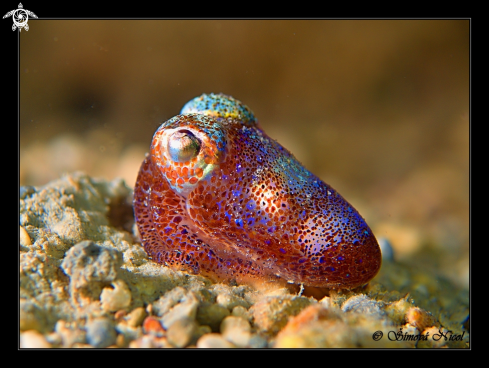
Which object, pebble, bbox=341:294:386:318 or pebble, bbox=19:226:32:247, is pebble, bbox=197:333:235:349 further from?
pebble, bbox=19:226:32:247

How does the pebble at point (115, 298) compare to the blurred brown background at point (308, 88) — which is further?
the blurred brown background at point (308, 88)

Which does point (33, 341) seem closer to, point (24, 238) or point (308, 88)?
point (24, 238)

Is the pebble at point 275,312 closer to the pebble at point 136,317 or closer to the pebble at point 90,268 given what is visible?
the pebble at point 136,317

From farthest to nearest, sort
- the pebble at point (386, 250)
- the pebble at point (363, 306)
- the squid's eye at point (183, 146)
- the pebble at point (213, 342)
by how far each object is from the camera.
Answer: the pebble at point (386, 250)
the squid's eye at point (183, 146)
the pebble at point (363, 306)
the pebble at point (213, 342)

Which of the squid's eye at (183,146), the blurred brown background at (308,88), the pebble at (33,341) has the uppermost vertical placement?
the blurred brown background at (308,88)

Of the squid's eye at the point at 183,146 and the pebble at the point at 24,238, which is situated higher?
the squid's eye at the point at 183,146
